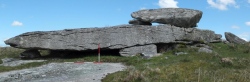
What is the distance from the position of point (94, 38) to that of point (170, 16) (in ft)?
31.3

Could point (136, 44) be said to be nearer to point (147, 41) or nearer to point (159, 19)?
point (147, 41)

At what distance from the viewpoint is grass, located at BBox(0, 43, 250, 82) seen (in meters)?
19.0

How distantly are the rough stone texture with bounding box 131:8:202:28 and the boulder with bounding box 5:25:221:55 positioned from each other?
1.57m

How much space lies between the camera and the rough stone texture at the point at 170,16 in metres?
40.6

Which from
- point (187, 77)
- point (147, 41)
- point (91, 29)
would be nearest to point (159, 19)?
point (147, 41)

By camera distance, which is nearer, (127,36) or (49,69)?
(49,69)

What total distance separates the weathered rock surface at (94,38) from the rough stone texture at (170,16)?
1.57 m

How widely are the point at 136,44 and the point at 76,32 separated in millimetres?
6785

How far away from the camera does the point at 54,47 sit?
3759 centimetres

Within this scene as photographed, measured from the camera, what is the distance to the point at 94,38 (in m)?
38.1

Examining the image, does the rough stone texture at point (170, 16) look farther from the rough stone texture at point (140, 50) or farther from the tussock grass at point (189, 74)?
the tussock grass at point (189, 74)

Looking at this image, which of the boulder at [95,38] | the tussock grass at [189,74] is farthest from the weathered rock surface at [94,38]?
the tussock grass at [189,74]

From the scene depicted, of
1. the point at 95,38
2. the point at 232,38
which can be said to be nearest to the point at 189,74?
the point at 95,38

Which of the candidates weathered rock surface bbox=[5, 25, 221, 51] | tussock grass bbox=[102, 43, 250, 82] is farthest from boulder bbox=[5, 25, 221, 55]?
tussock grass bbox=[102, 43, 250, 82]
